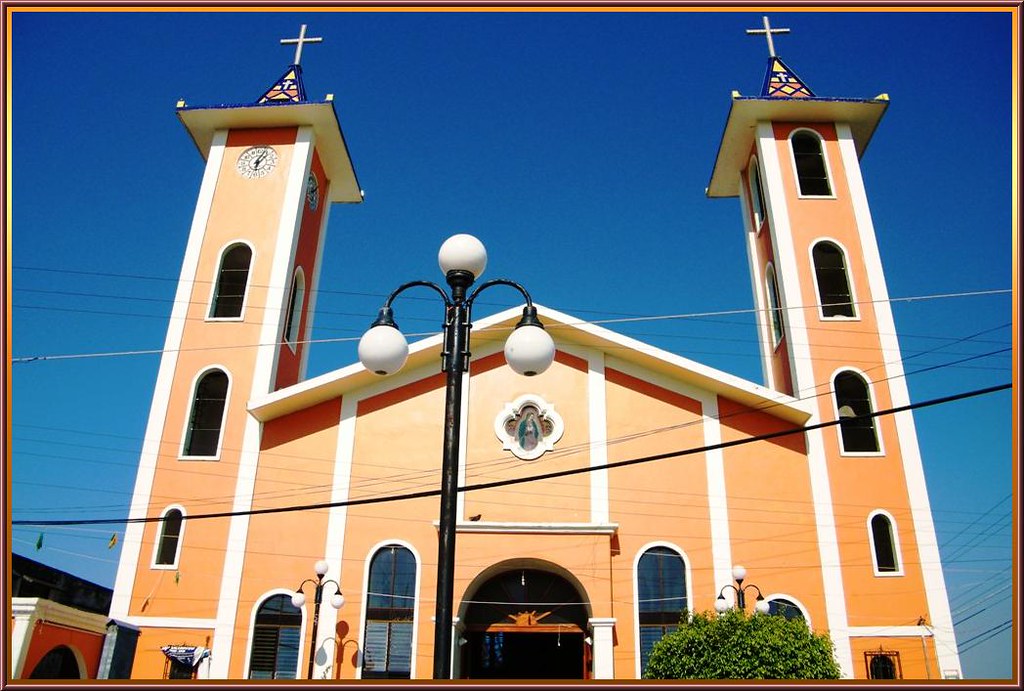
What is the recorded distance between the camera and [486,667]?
1742 cm

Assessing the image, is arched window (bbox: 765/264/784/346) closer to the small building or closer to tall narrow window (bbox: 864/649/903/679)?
tall narrow window (bbox: 864/649/903/679)

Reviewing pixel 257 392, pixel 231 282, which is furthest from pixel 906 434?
pixel 231 282

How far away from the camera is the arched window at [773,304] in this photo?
2125cm

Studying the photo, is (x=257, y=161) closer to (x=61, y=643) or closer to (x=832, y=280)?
(x=61, y=643)

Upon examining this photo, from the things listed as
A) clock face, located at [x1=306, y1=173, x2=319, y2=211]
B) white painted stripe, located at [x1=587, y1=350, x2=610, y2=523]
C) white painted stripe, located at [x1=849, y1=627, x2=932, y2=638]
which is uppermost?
clock face, located at [x1=306, y1=173, x2=319, y2=211]

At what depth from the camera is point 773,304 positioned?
22141 mm

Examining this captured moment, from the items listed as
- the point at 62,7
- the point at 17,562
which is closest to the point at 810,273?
the point at 62,7

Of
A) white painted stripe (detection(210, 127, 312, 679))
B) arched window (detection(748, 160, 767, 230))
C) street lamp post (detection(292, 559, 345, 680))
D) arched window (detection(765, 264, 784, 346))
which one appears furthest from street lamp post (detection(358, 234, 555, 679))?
arched window (detection(748, 160, 767, 230))

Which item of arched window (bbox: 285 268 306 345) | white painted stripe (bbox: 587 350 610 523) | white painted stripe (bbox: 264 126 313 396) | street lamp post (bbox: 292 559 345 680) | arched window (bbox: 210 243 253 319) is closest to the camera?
street lamp post (bbox: 292 559 345 680)

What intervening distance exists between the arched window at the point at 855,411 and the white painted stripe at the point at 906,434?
1.78ft

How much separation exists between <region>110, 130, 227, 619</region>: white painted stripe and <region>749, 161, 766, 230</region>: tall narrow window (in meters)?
15.2

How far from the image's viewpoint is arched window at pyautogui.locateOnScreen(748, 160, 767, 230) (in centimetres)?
2345

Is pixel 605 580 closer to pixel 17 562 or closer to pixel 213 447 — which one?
pixel 213 447

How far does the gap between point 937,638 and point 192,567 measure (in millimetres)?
14777
